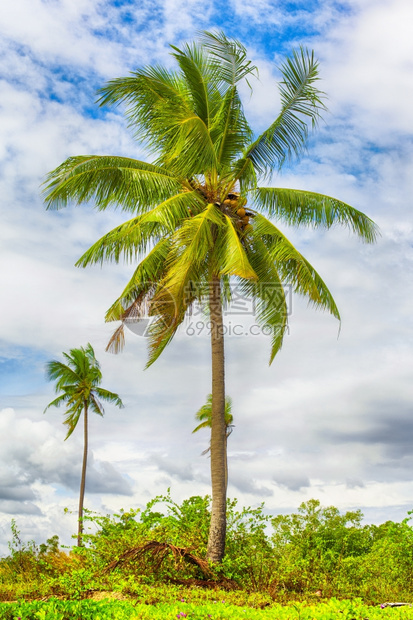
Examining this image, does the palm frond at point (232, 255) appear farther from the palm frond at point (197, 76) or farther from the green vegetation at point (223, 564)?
the green vegetation at point (223, 564)

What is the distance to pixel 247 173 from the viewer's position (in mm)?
13469

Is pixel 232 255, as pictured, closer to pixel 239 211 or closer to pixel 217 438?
pixel 239 211

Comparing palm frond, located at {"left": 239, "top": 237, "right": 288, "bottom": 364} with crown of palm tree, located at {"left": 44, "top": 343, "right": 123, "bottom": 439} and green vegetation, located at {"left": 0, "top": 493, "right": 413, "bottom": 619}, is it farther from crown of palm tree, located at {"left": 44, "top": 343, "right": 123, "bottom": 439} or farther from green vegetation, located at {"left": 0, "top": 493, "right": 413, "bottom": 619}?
crown of palm tree, located at {"left": 44, "top": 343, "right": 123, "bottom": 439}

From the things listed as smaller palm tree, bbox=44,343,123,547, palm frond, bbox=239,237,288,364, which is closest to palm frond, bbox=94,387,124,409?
smaller palm tree, bbox=44,343,123,547

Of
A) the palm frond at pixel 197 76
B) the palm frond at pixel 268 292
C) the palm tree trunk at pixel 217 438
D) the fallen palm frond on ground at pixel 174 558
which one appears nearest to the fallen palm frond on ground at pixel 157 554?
the fallen palm frond on ground at pixel 174 558

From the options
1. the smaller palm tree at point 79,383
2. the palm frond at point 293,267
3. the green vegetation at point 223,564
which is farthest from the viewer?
the smaller palm tree at point 79,383

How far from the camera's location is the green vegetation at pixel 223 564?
32.5 ft

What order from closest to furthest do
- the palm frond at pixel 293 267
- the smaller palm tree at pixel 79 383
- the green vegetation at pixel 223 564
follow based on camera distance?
the green vegetation at pixel 223 564
the palm frond at pixel 293 267
the smaller palm tree at pixel 79 383

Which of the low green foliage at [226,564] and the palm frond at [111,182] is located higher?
the palm frond at [111,182]

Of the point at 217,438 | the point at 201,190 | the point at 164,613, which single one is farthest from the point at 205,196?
the point at 164,613

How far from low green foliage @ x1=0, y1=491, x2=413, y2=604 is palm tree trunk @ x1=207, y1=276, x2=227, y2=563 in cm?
43

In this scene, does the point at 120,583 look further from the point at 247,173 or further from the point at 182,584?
the point at 247,173

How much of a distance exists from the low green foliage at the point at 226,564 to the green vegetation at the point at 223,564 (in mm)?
21

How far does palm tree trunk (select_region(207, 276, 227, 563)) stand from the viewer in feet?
36.8
